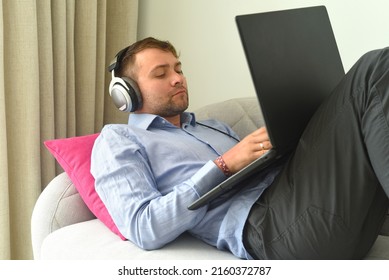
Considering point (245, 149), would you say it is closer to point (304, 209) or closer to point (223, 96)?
point (304, 209)

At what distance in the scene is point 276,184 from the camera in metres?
1.28

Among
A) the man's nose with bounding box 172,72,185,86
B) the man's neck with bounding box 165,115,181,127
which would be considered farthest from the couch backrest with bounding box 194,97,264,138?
the man's nose with bounding box 172,72,185,86

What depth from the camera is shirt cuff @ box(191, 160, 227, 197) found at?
128 cm

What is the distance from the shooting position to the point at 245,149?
1241 millimetres

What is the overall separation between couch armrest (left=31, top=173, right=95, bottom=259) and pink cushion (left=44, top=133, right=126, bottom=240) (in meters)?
0.03

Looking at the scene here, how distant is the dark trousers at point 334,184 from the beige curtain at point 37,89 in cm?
85

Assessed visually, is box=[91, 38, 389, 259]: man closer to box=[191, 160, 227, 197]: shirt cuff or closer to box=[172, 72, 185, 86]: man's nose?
box=[191, 160, 227, 197]: shirt cuff

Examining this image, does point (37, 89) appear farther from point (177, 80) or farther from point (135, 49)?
point (177, 80)

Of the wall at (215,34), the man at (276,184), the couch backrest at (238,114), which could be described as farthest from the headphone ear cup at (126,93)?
the wall at (215,34)

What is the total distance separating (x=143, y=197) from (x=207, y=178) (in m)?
0.16

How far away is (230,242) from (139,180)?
27 centimetres

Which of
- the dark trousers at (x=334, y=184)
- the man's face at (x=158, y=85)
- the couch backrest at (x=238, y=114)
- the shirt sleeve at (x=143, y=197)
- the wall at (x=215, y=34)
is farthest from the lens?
the wall at (x=215, y=34)

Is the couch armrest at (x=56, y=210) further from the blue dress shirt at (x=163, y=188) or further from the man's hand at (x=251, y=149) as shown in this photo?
the man's hand at (x=251, y=149)

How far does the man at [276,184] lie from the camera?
3.75ft
